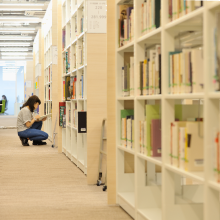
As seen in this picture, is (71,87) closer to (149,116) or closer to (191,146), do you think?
(149,116)

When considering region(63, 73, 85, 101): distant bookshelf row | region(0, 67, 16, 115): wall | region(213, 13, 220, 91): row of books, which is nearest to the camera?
region(213, 13, 220, 91): row of books

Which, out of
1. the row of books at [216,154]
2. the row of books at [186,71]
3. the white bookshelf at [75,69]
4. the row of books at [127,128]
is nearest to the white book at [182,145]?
the row of books at [186,71]

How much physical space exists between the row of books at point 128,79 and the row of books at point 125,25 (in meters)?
0.20

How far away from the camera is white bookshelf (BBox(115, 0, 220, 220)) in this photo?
1.86 metres

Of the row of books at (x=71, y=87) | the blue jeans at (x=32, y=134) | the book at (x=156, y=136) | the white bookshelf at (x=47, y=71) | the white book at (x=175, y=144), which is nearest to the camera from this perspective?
the white book at (x=175, y=144)

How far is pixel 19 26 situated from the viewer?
14453mm

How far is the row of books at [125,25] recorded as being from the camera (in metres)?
3.21

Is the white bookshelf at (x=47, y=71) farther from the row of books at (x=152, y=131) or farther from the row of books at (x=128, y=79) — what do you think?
the row of books at (x=152, y=131)

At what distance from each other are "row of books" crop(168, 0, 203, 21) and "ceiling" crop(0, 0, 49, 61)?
337 inches

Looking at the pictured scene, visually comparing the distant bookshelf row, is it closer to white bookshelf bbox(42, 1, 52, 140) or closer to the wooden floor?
the wooden floor

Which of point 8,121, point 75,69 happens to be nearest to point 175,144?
point 75,69

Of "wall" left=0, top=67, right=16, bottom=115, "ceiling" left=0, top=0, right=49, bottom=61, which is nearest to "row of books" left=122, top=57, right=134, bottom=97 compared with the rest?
"ceiling" left=0, top=0, right=49, bottom=61

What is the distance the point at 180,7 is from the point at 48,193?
257cm

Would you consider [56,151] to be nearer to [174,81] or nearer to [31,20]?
[174,81]
